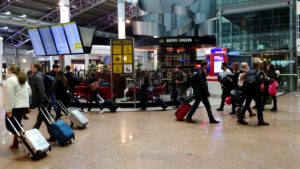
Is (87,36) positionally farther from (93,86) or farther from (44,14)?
(44,14)

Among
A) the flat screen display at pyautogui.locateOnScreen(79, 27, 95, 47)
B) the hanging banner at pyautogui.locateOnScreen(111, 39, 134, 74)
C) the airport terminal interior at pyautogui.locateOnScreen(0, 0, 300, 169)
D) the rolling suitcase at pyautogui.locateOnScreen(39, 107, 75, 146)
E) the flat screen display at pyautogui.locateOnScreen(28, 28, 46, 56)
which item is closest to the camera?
the airport terminal interior at pyautogui.locateOnScreen(0, 0, 300, 169)

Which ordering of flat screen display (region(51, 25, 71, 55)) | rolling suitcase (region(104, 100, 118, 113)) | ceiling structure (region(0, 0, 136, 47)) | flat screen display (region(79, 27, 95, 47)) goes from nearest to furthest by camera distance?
rolling suitcase (region(104, 100, 118, 113))
flat screen display (region(79, 27, 95, 47))
flat screen display (region(51, 25, 71, 55))
ceiling structure (region(0, 0, 136, 47))

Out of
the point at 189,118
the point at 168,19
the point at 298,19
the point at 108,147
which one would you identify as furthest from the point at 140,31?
the point at 108,147

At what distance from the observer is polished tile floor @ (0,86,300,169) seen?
4.18 m

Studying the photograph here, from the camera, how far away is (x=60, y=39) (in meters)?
10.9

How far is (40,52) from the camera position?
39.3 feet

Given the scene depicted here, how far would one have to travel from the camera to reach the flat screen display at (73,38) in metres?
10.3

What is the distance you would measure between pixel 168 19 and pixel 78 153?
2025 cm

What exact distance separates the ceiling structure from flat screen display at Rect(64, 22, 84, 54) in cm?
1593

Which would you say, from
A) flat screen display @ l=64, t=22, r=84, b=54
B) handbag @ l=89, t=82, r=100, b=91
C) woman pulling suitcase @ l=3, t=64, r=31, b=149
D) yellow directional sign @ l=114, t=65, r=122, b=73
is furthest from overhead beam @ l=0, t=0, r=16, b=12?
woman pulling suitcase @ l=3, t=64, r=31, b=149

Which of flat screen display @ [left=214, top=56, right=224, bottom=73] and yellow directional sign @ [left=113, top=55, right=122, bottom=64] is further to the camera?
flat screen display @ [left=214, top=56, right=224, bottom=73]

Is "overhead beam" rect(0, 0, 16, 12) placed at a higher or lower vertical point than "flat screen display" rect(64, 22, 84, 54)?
higher

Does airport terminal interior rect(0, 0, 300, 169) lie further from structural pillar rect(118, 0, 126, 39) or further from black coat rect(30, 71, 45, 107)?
structural pillar rect(118, 0, 126, 39)

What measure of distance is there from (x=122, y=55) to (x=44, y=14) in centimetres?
2152
